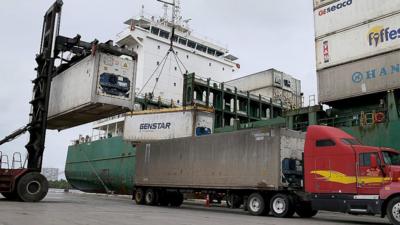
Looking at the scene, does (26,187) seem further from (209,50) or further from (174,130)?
(209,50)

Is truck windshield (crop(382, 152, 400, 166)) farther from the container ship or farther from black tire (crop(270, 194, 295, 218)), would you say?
the container ship

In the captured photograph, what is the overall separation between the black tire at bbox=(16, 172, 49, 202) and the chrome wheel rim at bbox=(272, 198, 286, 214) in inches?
363

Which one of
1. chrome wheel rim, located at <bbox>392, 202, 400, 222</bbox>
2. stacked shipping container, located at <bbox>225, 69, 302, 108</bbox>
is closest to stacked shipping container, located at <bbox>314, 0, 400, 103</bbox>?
chrome wheel rim, located at <bbox>392, 202, 400, 222</bbox>

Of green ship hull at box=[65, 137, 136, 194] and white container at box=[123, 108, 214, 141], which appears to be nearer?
white container at box=[123, 108, 214, 141]

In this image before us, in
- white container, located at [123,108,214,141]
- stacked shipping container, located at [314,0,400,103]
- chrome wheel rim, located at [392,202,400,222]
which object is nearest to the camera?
chrome wheel rim, located at [392,202,400,222]

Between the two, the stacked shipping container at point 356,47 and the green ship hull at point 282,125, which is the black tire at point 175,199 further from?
the stacked shipping container at point 356,47

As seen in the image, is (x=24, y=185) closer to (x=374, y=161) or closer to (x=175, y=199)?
(x=175, y=199)

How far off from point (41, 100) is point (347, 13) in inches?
629

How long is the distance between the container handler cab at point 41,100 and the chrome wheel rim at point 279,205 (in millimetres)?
8515

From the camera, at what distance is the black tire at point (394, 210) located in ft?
33.7

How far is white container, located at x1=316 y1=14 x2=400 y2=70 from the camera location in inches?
739

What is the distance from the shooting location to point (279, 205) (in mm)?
13172

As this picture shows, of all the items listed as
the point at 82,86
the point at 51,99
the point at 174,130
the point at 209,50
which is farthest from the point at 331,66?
the point at 209,50

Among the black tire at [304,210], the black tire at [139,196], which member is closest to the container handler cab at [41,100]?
the black tire at [139,196]
